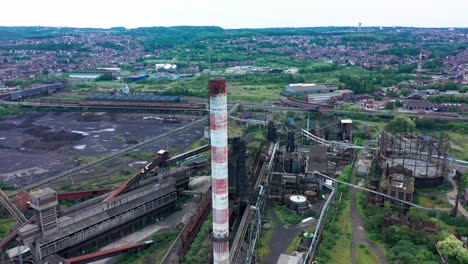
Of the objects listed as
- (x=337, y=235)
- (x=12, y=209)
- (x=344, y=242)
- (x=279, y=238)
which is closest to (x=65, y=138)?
(x=12, y=209)

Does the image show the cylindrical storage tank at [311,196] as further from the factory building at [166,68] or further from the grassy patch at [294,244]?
the factory building at [166,68]

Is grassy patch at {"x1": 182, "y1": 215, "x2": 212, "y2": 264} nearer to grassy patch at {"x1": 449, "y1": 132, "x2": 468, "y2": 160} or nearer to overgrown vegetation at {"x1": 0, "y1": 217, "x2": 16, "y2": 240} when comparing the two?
overgrown vegetation at {"x1": 0, "y1": 217, "x2": 16, "y2": 240}

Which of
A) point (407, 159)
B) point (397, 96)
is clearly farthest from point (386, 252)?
point (397, 96)

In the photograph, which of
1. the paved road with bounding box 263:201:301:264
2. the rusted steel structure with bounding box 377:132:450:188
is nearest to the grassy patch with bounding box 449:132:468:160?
the rusted steel structure with bounding box 377:132:450:188

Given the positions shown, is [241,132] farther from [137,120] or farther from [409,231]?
[409,231]

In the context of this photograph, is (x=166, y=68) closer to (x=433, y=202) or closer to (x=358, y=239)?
(x=433, y=202)

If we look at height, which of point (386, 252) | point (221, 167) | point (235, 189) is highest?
point (221, 167)
